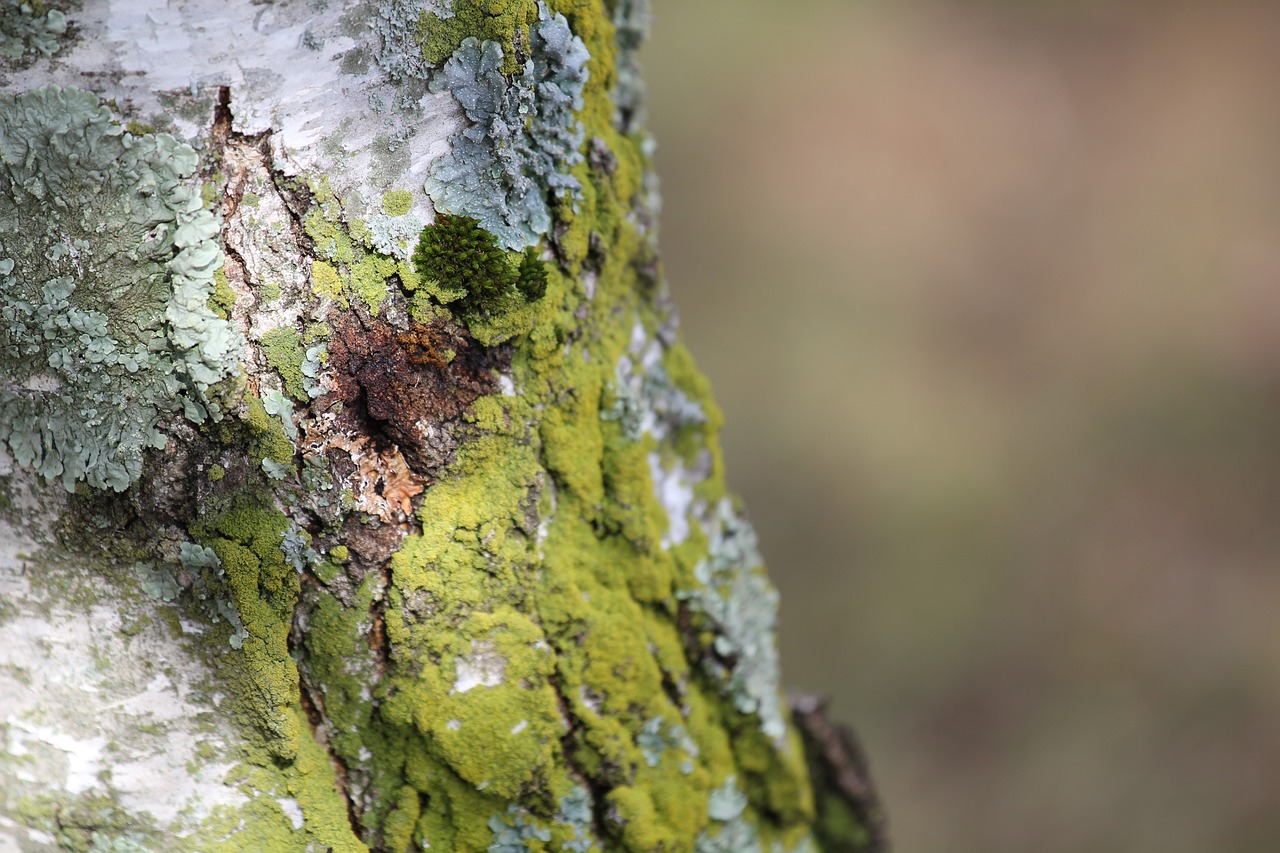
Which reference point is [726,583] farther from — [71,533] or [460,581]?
[71,533]

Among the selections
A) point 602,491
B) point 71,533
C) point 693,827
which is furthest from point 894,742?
point 71,533

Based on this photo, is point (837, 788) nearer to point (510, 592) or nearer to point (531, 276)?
point (510, 592)

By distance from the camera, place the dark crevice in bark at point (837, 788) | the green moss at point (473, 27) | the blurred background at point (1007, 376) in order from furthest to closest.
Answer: the blurred background at point (1007, 376) < the dark crevice in bark at point (837, 788) < the green moss at point (473, 27)

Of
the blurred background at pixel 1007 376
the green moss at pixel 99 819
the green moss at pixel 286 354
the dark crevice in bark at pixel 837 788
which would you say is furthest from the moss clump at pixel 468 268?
the blurred background at pixel 1007 376

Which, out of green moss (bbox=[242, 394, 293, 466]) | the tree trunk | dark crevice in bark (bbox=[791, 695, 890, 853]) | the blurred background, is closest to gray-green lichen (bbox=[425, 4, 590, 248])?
the tree trunk

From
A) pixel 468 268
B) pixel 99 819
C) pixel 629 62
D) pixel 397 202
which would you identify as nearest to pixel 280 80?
pixel 397 202

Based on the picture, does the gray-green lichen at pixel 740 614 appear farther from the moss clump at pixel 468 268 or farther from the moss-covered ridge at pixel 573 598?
the moss clump at pixel 468 268
